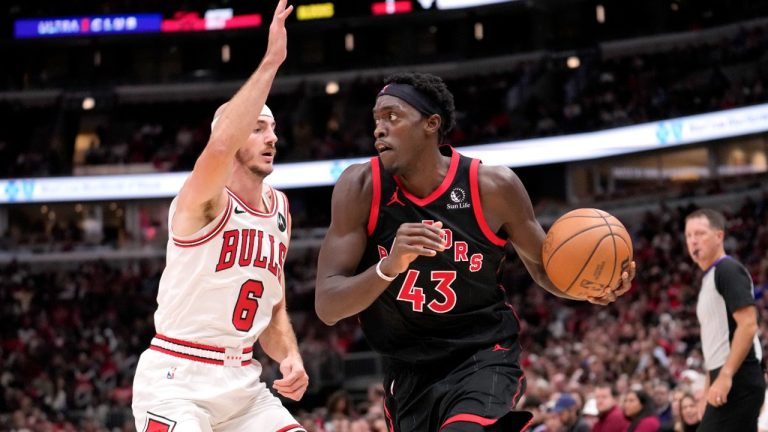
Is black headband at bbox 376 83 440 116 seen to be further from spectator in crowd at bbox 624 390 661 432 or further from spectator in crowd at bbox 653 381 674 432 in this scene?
spectator in crowd at bbox 653 381 674 432

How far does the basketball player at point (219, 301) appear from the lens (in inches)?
172

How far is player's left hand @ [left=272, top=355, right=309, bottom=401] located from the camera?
15.0 ft

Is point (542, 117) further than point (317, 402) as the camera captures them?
Yes

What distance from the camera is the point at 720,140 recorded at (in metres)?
25.1

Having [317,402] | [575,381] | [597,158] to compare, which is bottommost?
[317,402]

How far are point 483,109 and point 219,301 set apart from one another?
2517cm

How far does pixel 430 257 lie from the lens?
4.52 m

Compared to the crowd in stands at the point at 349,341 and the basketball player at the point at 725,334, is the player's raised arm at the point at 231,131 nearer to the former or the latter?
the basketball player at the point at 725,334

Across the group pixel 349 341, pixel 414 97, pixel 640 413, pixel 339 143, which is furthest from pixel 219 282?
pixel 339 143

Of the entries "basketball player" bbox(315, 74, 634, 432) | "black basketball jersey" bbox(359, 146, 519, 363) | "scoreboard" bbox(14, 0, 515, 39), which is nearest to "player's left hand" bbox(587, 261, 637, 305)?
"basketball player" bbox(315, 74, 634, 432)

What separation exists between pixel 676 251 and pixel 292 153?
1189 cm

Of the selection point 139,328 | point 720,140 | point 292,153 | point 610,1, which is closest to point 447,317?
point 139,328

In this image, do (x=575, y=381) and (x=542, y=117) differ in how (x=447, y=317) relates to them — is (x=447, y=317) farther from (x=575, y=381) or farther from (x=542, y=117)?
(x=542, y=117)

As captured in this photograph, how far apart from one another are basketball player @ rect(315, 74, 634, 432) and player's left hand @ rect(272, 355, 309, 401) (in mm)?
352
